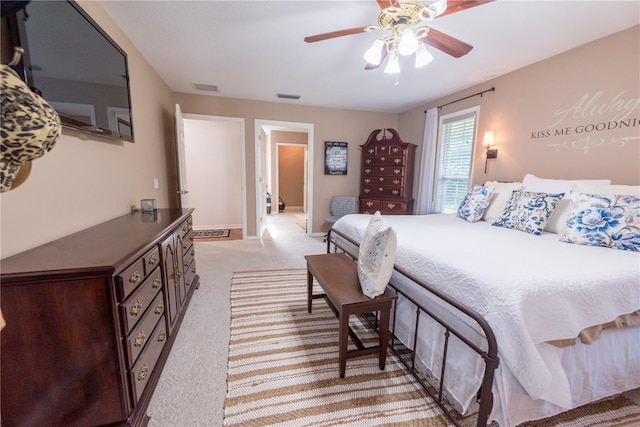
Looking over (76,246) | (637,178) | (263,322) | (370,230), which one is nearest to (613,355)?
(370,230)

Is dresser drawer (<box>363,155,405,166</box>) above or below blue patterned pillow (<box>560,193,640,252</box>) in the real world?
above

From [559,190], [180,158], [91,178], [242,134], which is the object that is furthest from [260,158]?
[559,190]

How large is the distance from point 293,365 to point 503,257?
4.71 ft

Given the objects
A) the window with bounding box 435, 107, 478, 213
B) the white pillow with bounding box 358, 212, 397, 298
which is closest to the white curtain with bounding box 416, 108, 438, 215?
the window with bounding box 435, 107, 478, 213

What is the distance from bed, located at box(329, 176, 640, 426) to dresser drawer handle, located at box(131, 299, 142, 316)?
1.46 metres

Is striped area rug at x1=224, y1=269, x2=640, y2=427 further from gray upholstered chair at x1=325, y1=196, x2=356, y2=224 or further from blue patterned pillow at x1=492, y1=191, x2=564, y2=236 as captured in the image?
gray upholstered chair at x1=325, y1=196, x2=356, y2=224

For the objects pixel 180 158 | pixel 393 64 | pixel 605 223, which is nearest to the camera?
pixel 605 223

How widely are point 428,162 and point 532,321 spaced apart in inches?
137

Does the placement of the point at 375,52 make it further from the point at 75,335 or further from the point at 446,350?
the point at 75,335

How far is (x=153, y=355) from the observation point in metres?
1.46

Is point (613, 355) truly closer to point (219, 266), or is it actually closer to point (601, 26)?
point (601, 26)

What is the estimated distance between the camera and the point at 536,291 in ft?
3.69

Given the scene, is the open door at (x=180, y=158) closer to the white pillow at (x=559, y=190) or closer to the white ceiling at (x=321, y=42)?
the white ceiling at (x=321, y=42)

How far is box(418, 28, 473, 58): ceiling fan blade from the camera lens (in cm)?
183
